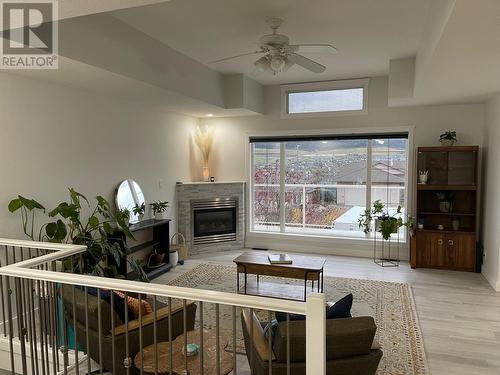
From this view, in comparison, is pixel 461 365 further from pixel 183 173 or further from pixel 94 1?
pixel 183 173

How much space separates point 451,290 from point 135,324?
4050 mm

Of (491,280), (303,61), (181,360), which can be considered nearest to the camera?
(181,360)

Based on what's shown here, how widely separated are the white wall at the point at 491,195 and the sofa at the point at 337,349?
3.50 metres

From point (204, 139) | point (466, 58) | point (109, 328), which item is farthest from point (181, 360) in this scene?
point (204, 139)

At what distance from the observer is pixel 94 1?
2.01 m

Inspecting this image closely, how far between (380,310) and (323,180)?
120 inches

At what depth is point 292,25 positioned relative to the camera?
383 cm

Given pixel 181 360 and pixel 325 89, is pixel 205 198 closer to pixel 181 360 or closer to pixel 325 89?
pixel 325 89

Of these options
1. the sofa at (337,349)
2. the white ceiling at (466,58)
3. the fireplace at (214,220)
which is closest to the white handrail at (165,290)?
the sofa at (337,349)

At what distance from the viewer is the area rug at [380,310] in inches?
122

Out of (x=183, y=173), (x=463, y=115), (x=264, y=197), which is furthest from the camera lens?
(x=264, y=197)

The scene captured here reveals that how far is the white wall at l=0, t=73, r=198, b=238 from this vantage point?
3521mm

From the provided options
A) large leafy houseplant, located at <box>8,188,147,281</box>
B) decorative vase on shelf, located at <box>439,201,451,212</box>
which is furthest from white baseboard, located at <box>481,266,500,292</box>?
large leafy houseplant, located at <box>8,188,147,281</box>

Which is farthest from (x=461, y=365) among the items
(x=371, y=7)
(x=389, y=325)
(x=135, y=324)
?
(x=371, y=7)
